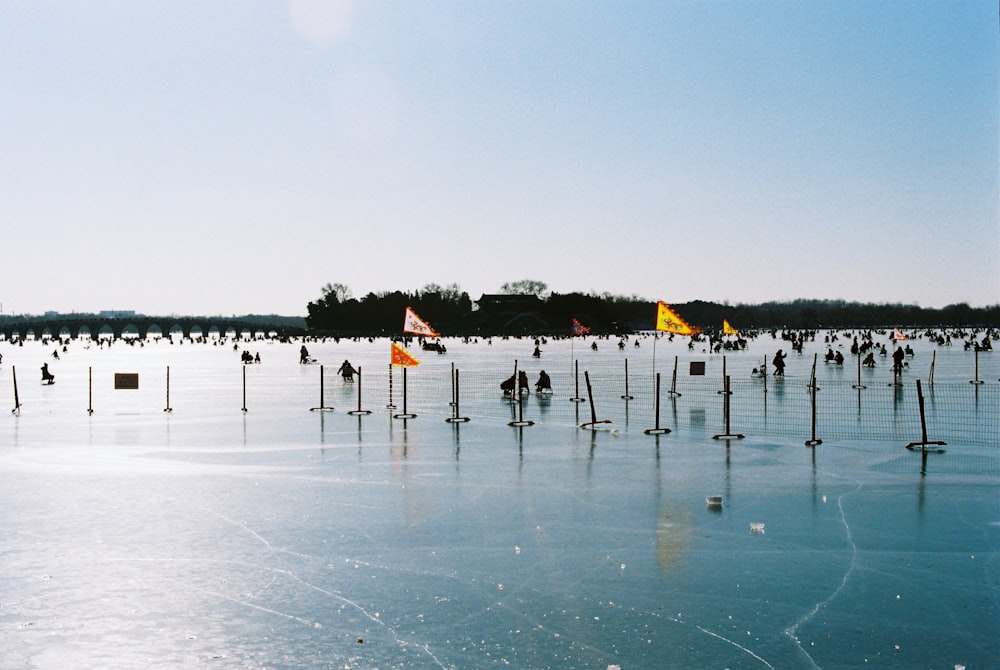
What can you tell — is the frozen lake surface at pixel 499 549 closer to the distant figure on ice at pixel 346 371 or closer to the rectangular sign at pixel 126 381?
the rectangular sign at pixel 126 381

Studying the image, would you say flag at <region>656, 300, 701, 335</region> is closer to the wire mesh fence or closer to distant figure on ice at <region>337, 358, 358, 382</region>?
the wire mesh fence

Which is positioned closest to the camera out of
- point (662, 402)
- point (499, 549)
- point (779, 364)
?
point (499, 549)

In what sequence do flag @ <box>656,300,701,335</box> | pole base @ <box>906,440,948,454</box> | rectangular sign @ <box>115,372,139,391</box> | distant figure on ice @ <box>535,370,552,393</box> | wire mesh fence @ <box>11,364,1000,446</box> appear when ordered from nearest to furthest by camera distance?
1. pole base @ <box>906,440,948,454</box>
2. wire mesh fence @ <box>11,364,1000,446</box>
3. rectangular sign @ <box>115,372,139,391</box>
4. flag @ <box>656,300,701,335</box>
5. distant figure on ice @ <box>535,370,552,393</box>

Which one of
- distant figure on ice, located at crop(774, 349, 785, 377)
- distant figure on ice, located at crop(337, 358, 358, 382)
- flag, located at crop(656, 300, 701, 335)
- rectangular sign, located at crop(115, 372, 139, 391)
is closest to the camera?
rectangular sign, located at crop(115, 372, 139, 391)

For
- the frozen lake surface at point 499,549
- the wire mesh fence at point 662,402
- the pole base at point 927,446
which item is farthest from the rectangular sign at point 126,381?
the pole base at point 927,446

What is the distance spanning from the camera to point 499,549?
32.7ft

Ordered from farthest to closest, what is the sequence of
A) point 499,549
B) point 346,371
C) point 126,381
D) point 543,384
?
point 346,371
point 543,384
point 126,381
point 499,549

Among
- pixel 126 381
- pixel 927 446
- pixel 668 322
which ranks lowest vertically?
pixel 927 446

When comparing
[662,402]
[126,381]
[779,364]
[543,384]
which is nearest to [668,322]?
[662,402]

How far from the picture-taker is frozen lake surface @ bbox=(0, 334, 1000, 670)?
6938 millimetres

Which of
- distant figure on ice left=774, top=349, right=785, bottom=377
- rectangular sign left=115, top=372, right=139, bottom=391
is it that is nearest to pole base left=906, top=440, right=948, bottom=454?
rectangular sign left=115, top=372, right=139, bottom=391

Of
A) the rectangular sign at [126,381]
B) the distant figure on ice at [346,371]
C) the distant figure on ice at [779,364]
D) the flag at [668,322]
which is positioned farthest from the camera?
the distant figure on ice at [346,371]

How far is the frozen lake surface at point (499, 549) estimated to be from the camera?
273 inches

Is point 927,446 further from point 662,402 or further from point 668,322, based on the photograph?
point 662,402
